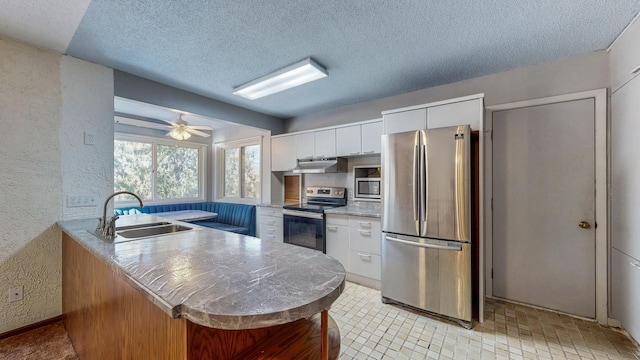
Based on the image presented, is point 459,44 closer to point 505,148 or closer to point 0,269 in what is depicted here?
point 505,148

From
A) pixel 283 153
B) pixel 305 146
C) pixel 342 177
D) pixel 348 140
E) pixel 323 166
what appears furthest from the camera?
pixel 283 153

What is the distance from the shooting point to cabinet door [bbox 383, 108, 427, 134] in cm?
254

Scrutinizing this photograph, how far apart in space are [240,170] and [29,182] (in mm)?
3130

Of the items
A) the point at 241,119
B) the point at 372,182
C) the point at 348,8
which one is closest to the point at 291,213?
the point at 372,182

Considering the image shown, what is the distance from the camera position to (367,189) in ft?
11.5

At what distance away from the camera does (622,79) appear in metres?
1.98

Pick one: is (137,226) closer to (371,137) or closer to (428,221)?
(428,221)

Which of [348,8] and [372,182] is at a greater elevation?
[348,8]

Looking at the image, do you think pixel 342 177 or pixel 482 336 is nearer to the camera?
pixel 482 336

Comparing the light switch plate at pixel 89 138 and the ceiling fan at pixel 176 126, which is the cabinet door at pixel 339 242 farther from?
the light switch plate at pixel 89 138

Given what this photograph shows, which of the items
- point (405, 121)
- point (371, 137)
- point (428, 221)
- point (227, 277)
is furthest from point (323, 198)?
point (227, 277)

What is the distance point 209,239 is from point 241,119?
2.61 metres

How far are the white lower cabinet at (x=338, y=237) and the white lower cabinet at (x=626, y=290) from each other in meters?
2.32

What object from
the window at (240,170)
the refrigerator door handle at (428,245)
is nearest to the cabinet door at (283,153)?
the window at (240,170)
